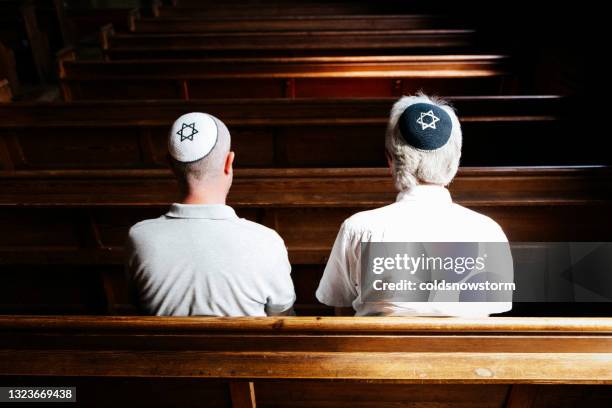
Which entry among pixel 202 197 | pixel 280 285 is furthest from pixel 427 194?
pixel 202 197

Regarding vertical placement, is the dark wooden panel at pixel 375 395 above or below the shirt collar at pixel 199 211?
below

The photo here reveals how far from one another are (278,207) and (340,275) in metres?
0.64

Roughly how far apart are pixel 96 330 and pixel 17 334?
0.22m

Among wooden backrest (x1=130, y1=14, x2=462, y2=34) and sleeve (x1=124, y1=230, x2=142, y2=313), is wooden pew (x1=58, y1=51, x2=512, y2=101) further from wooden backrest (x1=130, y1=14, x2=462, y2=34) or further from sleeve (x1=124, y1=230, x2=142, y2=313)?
sleeve (x1=124, y1=230, x2=142, y2=313)

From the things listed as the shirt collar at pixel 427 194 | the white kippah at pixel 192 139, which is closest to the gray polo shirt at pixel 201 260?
the white kippah at pixel 192 139

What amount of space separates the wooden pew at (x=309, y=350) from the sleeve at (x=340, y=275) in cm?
32

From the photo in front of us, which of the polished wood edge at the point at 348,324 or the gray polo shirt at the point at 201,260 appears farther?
the gray polo shirt at the point at 201,260

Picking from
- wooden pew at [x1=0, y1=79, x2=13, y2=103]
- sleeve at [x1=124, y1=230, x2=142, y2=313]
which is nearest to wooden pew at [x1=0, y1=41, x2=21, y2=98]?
wooden pew at [x1=0, y1=79, x2=13, y2=103]

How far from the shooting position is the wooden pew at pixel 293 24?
4.88 m

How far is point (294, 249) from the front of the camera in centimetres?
205

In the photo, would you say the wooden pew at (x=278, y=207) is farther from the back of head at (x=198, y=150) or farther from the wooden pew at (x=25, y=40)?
the wooden pew at (x=25, y=40)

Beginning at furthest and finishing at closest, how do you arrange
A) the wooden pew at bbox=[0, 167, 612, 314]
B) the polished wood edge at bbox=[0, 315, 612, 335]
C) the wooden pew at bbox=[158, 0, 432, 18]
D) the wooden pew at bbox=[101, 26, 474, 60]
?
the wooden pew at bbox=[158, 0, 432, 18] < the wooden pew at bbox=[101, 26, 474, 60] < the wooden pew at bbox=[0, 167, 612, 314] < the polished wood edge at bbox=[0, 315, 612, 335]

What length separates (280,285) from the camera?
1277 millimetres

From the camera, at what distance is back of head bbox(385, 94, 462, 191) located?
1185 mm
